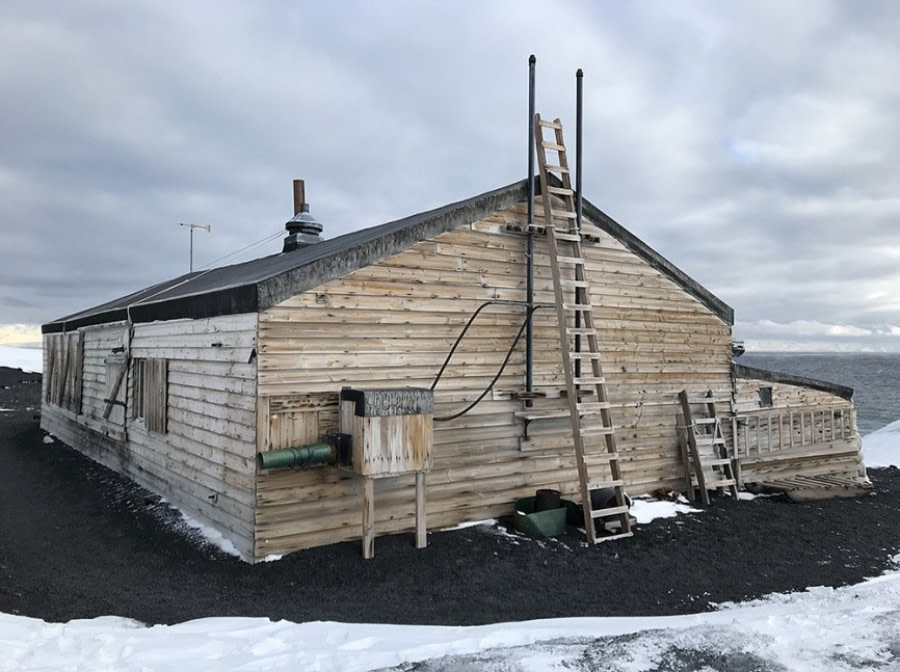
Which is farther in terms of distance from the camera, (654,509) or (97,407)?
(97,407)

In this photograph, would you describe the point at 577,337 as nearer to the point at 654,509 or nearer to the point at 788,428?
the point at 654,509

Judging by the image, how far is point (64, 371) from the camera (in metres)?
18.9

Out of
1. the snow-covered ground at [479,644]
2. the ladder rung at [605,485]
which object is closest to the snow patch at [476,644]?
the snow-covered ground at [479,644]

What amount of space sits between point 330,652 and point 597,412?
7318 millimetres

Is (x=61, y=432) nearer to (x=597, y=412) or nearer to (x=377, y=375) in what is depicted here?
(x=377, y=375)

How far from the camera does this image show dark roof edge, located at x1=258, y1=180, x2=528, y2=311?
8617 millimetres

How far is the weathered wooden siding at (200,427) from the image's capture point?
8.79 m

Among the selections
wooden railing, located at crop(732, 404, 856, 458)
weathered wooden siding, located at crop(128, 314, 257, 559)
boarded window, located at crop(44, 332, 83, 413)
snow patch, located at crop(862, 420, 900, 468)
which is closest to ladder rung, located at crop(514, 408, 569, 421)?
weathered wooden siding, located at crop(128, 314, 257, 559)

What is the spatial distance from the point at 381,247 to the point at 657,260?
6.04 m

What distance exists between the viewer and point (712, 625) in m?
6.77

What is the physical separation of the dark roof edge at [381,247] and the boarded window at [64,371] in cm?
Answer: 1160

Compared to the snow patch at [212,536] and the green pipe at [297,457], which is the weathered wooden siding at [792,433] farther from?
the snow patch at [212,536]

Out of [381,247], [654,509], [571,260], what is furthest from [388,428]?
[654,509]

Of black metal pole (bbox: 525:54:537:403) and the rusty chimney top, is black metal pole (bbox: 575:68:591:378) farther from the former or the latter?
the rusty chimney top
